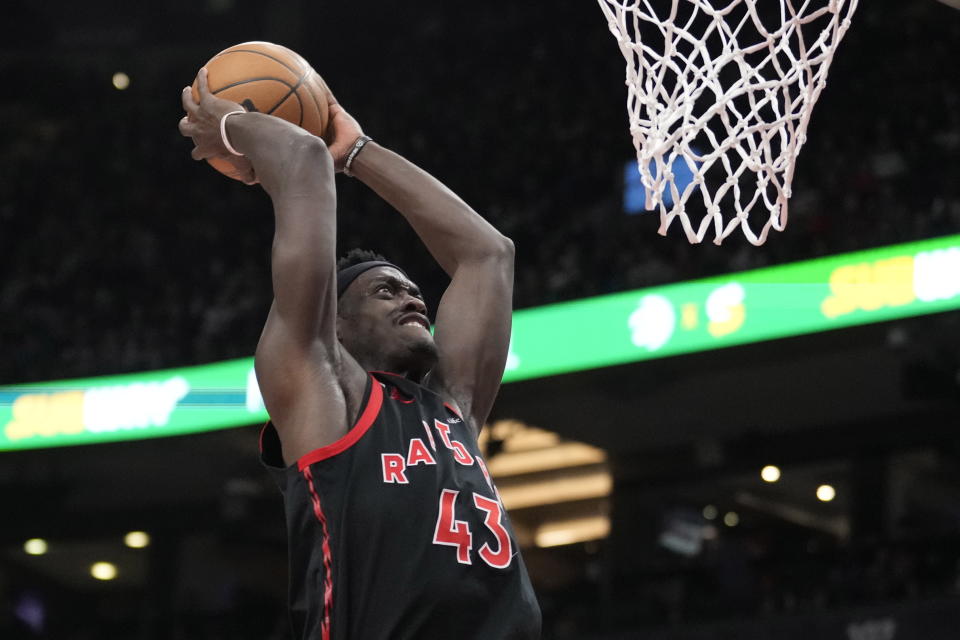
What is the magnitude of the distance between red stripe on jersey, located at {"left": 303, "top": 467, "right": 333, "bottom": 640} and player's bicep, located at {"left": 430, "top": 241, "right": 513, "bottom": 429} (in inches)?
20.2

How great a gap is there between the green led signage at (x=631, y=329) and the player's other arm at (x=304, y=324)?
7684 millimetres

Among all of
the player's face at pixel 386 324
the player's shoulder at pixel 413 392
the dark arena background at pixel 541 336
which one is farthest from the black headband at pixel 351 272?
the dark arena background at pixel 541 336

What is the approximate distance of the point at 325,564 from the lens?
257 centimetres

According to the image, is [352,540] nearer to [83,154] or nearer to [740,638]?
[740,638]

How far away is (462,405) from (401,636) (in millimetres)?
658

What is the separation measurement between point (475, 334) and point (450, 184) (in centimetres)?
1162

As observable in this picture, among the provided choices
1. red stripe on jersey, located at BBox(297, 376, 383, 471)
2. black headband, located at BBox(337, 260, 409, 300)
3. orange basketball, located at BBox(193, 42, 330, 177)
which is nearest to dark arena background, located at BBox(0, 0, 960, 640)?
black headband, located at BBox(337, 260, 409, 300)

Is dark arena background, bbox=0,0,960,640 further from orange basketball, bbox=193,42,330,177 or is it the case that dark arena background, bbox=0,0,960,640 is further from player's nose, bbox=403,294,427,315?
orange basketball, bbox=193,42,330,177

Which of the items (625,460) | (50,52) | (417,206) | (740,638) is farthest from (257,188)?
(417,206)

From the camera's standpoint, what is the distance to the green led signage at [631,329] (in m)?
9.96

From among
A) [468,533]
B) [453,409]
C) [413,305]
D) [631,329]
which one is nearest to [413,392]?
[453,409]

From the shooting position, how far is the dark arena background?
10234mm

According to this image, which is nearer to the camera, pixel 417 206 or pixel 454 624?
pixel 454 624

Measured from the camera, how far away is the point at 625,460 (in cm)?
1173
